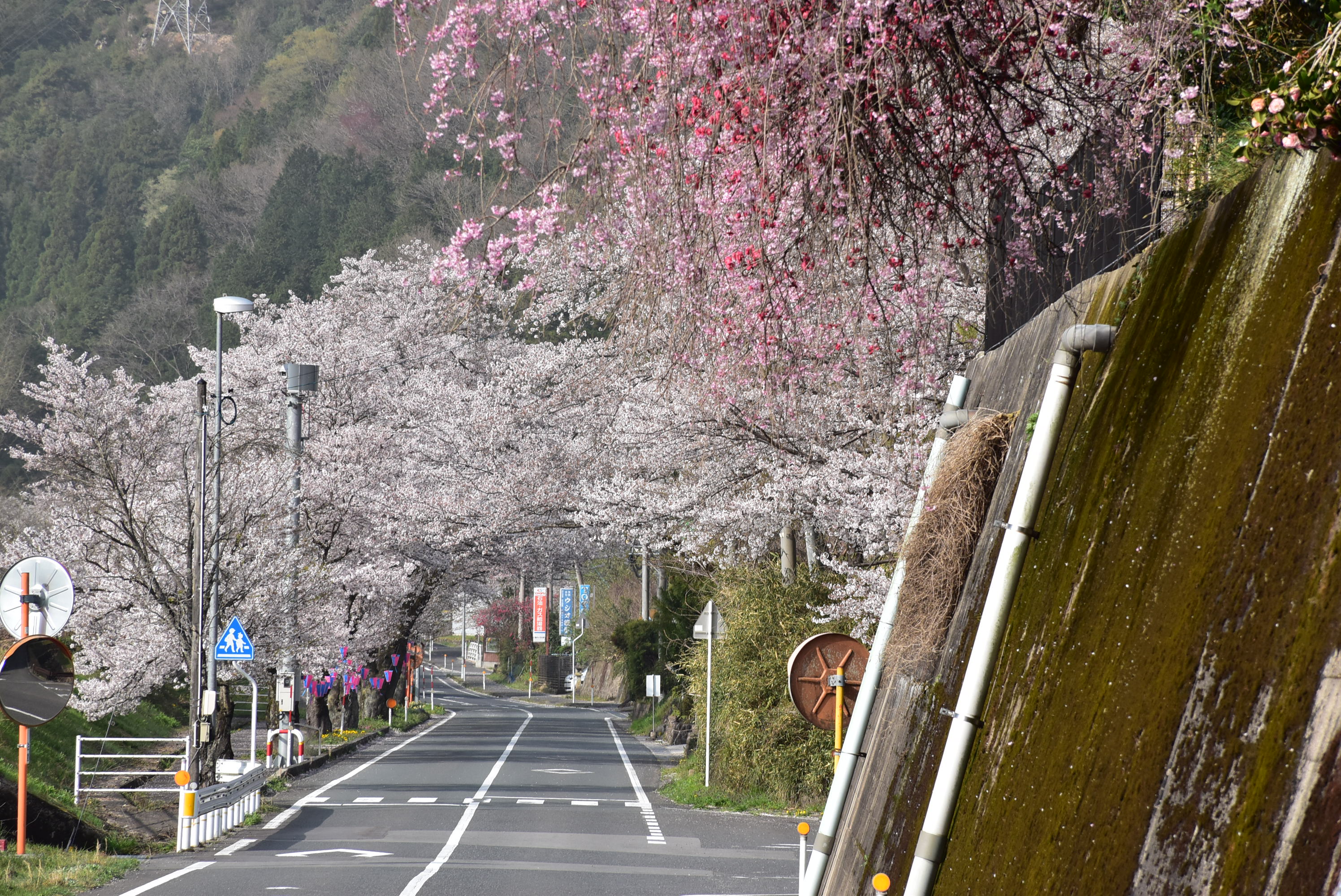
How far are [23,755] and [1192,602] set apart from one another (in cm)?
1219

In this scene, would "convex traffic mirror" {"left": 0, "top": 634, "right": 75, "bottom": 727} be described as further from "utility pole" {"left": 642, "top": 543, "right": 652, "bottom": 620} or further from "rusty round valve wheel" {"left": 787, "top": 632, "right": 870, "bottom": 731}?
"utility pole" {"left": 642, "top": 543, "right": 652, "bottom": 620}

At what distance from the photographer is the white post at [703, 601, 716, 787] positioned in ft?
69.3

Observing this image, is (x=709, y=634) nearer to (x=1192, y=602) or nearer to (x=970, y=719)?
(x=970, y=719)

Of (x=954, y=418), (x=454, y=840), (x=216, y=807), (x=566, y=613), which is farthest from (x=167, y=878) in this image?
(x=566, y=613)

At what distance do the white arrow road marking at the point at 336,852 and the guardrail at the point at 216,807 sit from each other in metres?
1.45

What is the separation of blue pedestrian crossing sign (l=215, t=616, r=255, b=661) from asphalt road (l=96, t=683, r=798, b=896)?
247 cm

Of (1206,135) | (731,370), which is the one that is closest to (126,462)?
(731,370)

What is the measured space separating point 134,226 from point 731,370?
281 feet

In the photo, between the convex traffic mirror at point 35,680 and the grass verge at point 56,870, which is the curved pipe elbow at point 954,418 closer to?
the grass verge at point 56,870

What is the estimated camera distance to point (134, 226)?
85062 millimetres

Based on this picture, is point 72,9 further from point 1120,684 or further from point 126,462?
point 1120,684

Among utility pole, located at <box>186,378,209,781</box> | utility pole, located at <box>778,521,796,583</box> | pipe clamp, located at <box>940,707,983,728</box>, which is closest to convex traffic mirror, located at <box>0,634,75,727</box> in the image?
utility pole, located at <box>186,378,209,781</box>

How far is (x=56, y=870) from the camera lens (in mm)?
12828

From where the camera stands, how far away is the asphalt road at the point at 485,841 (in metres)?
12.5
